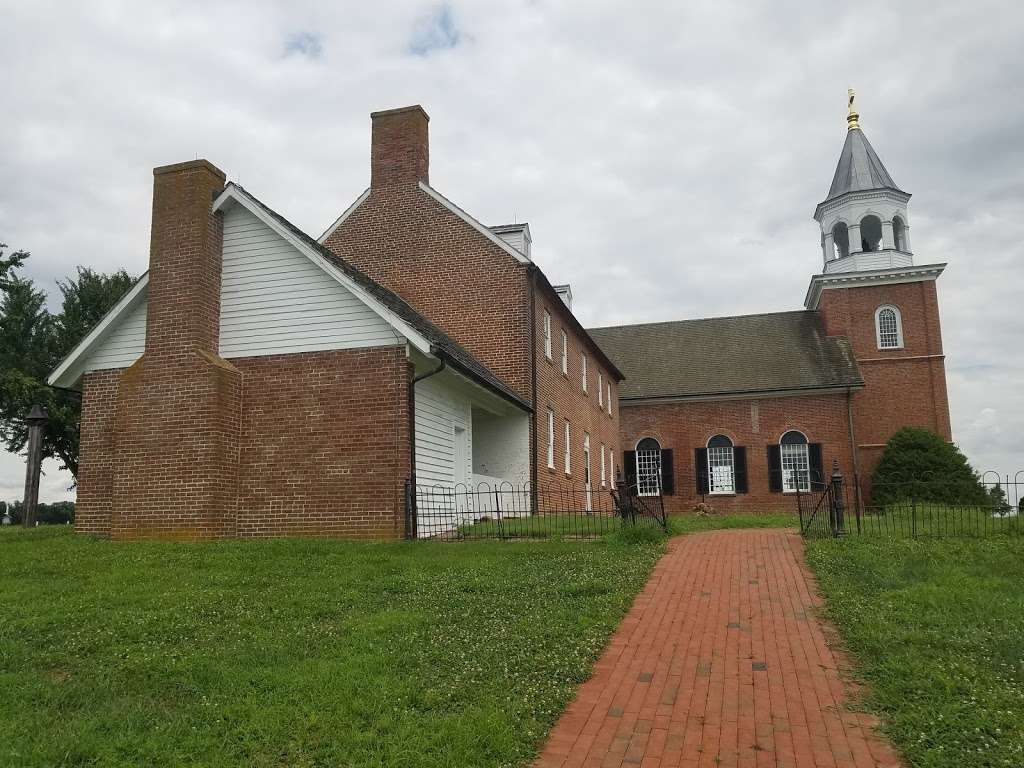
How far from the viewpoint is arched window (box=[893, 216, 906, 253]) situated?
116ft

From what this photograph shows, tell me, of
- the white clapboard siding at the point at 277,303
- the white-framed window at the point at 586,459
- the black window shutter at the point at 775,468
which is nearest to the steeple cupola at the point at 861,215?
the black window shutter at the point at 775,468

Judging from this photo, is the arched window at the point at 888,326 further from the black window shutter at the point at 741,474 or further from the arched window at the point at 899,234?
the black window shutter at the point at 741,474

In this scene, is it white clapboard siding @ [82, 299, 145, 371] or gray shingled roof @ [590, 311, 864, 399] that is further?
gray shingled roof @ [590, 311, 864, 399]

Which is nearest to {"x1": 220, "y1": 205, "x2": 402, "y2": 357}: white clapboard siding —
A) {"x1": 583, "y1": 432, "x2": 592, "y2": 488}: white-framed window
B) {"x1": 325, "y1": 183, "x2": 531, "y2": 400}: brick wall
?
{"x1": 325, "y1": 183, "x2": 531, "y2": 400}: brick wall

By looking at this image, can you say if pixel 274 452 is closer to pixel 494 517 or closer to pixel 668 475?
pixel 494 517

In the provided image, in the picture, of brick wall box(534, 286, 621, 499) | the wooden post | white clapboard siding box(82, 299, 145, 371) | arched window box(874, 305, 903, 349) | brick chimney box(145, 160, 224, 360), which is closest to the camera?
brick chimney box(145, 160, 224, 360)

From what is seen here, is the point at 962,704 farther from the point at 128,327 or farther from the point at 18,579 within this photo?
the point at 128,327

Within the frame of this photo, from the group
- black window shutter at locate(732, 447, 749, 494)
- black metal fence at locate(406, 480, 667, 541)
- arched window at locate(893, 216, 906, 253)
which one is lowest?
black metal fence at locate(406, 480, 667, 541)

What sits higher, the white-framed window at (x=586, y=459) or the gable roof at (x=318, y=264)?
the gable roof at (x=318, y=264)

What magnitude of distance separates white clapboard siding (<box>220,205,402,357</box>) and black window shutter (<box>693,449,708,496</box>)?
23.5m

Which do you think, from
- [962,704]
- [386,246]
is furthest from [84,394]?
[962,704]

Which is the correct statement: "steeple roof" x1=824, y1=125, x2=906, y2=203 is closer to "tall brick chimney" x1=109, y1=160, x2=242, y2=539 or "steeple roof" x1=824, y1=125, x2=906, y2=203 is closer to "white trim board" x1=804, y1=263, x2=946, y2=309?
"white trim board" x1=804, y1=263, x2=946, y2=309

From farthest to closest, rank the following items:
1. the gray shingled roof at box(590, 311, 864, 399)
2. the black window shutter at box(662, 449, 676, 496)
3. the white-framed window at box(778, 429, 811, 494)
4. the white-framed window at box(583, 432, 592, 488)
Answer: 1. the black window shutter at box(662, 449, 676, 496)
2. the gray shingled roof at box(590, 311, 864, 399)
3. the white-framed window at box(778, 429, 811, 494)
4. the white-framed window at box(583, 432, 592, 488)

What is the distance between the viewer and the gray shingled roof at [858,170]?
3544 centimetres
